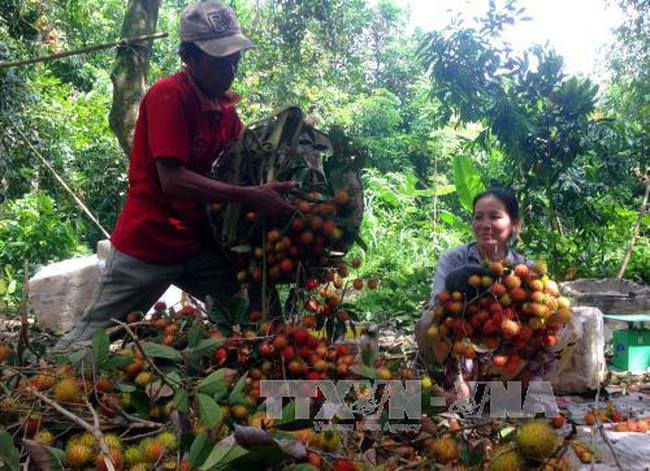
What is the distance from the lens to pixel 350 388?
1359mm

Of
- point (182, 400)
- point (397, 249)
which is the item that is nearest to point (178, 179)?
point (182, 400)

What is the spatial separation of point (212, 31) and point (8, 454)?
4.14 ft

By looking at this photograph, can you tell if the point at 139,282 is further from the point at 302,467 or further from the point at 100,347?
the point at 302,467

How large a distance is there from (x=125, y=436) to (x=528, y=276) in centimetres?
101

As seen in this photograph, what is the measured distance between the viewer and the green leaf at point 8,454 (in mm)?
915

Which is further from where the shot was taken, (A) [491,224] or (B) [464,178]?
(B) [464,178]

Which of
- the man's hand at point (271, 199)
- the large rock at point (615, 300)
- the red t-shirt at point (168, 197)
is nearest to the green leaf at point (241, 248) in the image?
the man's hand at point (271, 199)

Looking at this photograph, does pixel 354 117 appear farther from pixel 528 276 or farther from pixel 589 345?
pixel 528 276

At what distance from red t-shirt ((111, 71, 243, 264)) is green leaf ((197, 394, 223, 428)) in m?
0.93

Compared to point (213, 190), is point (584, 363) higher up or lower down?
lower down

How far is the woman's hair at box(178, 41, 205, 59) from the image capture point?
6.17 ft

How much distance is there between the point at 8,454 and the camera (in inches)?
36.1

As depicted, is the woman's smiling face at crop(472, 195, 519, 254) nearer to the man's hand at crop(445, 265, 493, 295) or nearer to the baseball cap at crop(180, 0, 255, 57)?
the man's hand at crop(445, 265, 493, 295)

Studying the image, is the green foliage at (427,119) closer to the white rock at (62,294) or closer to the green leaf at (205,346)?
the white rock at (62,294)
